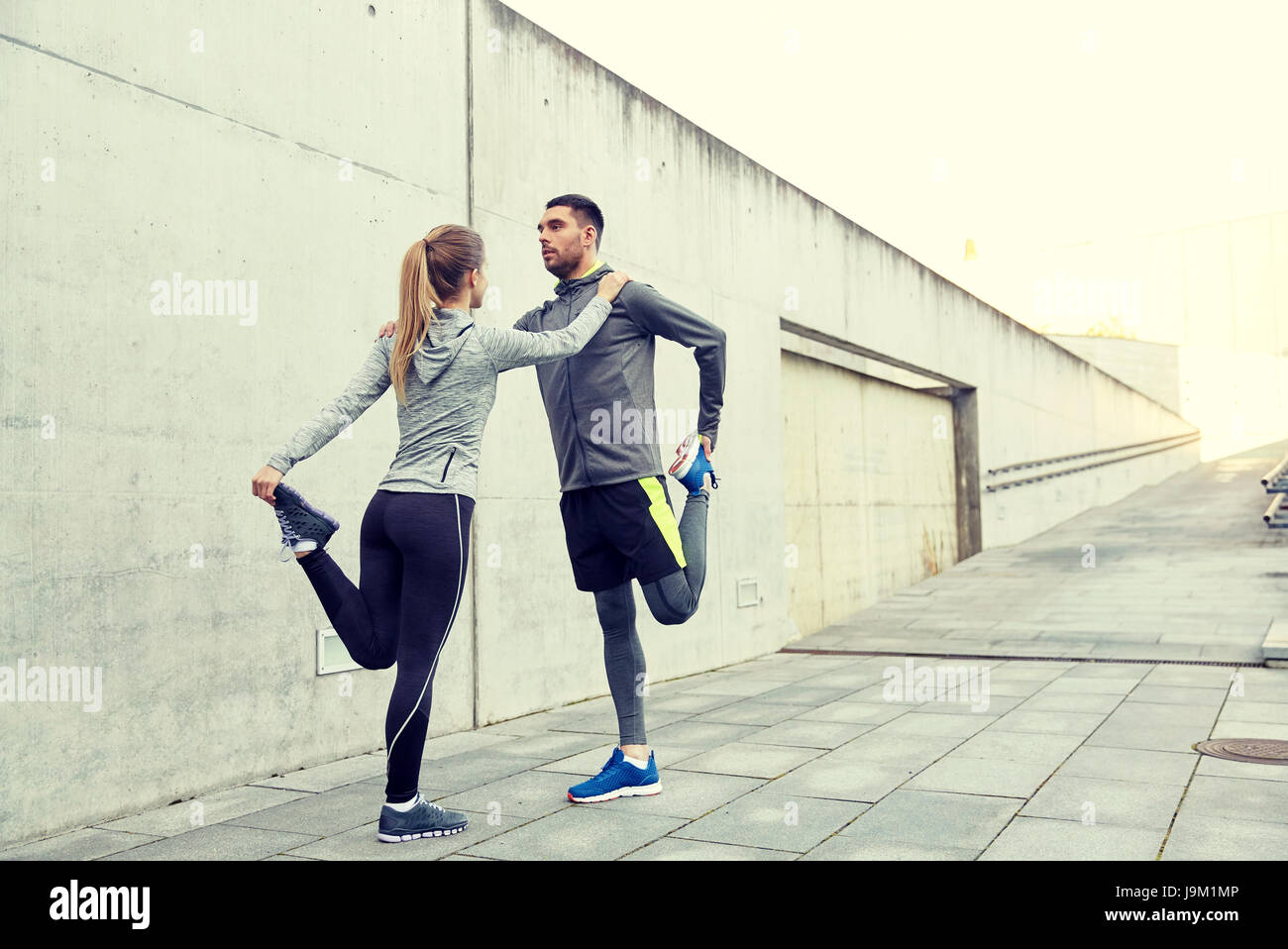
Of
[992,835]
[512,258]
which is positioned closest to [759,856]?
[992,835]

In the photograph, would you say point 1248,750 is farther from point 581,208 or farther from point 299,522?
point 299,522

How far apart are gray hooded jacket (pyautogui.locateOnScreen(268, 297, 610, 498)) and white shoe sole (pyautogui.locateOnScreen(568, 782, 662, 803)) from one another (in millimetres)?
1182

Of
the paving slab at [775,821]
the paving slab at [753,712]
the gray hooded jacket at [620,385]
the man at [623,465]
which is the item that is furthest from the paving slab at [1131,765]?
the gray hooded jacket at [620,385]

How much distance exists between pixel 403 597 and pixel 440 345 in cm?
76

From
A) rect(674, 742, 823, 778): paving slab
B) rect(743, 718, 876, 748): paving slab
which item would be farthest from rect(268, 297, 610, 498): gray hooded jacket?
rect(743, 718, 876, 748): paving slab

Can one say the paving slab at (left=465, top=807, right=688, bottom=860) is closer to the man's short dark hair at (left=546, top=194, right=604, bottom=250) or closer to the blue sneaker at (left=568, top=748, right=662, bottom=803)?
the blue sneaker at (left=568, top=748, right=662, bottom=803)

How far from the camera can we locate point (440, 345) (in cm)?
304

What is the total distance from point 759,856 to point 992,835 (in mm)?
758

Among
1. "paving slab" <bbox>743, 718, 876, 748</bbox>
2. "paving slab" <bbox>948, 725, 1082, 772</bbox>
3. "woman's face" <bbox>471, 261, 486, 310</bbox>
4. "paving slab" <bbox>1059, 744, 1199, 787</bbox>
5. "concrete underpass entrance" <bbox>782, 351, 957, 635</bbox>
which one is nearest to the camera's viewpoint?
"woman's face" <bbox>471, 261, 486, 310</bbox>

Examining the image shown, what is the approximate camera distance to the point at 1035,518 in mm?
16938

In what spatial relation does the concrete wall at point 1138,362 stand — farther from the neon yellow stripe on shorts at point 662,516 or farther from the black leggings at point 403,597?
the black leggings at point 403,597

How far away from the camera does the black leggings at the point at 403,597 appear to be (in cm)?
291

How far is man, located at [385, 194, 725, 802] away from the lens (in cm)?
340
